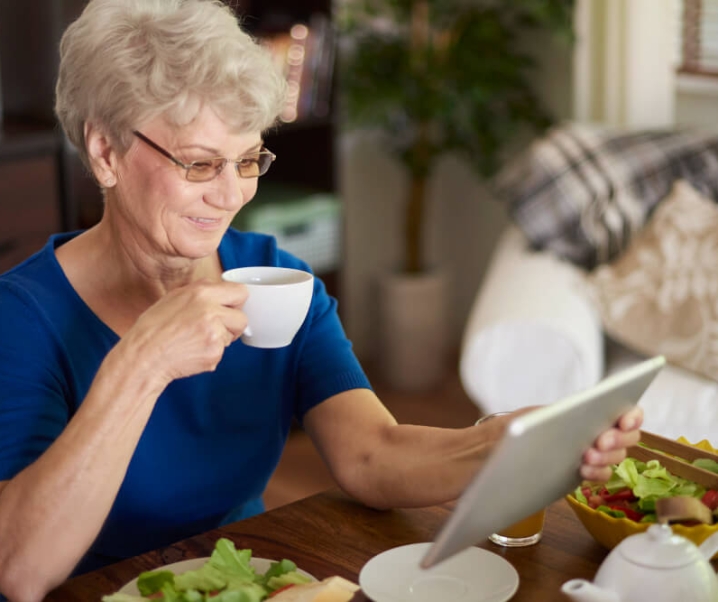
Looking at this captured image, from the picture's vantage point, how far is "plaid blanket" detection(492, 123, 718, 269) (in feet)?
9.30

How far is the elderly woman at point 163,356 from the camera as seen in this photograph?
112 centimetres

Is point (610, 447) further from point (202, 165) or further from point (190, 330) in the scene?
point (202, 165)

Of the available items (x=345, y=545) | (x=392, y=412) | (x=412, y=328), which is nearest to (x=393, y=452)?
(x=345, y=545)

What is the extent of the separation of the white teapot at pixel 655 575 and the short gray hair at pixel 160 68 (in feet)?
2.22

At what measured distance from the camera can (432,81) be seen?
11.4ft

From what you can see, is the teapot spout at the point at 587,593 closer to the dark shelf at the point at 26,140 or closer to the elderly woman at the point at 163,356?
the elderly woman at the point at 163,356

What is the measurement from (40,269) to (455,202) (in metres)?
2.87

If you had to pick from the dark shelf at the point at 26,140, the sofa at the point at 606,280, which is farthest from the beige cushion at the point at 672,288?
the dark shelf at the point at 26,140

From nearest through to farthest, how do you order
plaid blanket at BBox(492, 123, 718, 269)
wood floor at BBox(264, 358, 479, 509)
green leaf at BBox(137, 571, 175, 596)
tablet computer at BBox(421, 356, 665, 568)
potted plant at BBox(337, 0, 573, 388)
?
tablet computer at BBox(421, 356, 665, 568) → green leaf at BBox(137, 571, 175, 596) → plaid blanket at BBox(492, 123, 718, 269) → wood floor at BBox(264, 358, 479, 509) → potted plant at BBox(337, 0, 573, 388)

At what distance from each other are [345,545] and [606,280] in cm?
168

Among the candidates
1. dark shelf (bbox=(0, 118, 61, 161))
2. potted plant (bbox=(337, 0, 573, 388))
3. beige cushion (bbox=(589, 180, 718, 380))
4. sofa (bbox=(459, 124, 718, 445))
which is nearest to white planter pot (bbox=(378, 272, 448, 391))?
potted plant (bbox=(337, 0, 573, 388))

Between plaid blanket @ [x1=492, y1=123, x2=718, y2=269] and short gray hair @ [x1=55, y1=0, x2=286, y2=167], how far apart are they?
166 cm

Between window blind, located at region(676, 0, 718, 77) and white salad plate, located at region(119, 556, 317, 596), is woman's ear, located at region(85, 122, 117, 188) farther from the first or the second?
window blind, located at region(676, 0, 718, 77)

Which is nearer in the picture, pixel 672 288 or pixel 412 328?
pixel 672 288
